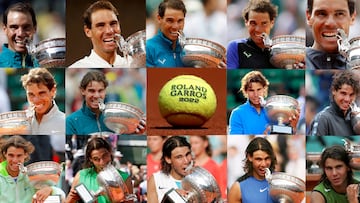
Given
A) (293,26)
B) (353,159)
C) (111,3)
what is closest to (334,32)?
(293,26)

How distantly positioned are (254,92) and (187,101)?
444 mm

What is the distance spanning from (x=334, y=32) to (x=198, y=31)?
77 centimetres

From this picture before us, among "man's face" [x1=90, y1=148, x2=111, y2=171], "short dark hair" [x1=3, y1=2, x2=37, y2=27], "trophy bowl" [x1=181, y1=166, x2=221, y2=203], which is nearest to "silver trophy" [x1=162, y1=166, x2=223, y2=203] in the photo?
"trophy bowl" [x1=181, y1=166, x2=221, y2=203]

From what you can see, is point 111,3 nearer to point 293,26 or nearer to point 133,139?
point 133,139

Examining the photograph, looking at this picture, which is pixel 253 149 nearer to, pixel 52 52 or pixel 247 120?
pixel 247 120

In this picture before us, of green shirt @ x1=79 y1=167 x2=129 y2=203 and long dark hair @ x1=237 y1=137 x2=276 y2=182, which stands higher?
long dark hair @ x1=237 y1=137 x2=276 y2=182

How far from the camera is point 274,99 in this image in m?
3.83

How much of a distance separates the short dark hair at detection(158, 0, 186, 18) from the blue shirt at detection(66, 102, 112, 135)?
2.16 ft

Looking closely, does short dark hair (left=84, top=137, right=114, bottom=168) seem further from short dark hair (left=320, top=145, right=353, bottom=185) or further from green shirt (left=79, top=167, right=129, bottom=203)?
short dark hair (left=320, top=145, right=353, bottom=185)

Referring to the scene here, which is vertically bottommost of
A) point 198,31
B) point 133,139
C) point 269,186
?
point 269,186

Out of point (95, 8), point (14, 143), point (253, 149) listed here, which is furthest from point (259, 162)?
point (14, 143)

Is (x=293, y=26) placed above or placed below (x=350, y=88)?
above

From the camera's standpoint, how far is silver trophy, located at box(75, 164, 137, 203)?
3709mm

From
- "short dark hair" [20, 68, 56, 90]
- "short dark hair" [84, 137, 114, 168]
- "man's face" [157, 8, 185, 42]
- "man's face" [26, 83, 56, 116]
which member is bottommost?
"short dark hair" [84, 137, 114, 168]
